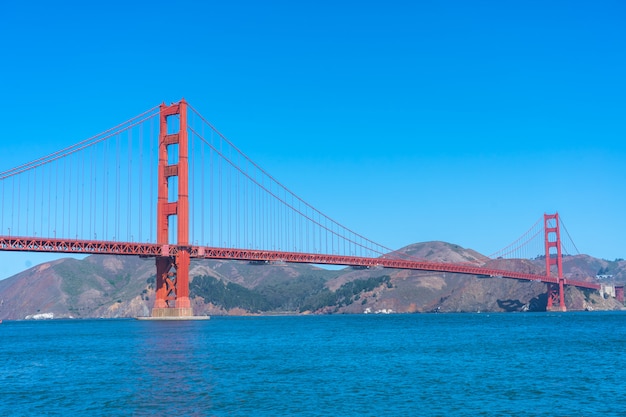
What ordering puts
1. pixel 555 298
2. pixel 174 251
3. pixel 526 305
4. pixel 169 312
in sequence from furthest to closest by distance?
pixel 526 305 → pixel 555 298 → pixel 169 312 → pixel 174 251

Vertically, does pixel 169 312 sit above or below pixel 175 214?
below

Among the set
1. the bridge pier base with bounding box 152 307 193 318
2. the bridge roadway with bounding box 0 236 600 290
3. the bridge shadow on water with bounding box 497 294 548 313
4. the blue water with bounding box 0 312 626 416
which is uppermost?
the bridge roadway with bounding box 0 236 600 290

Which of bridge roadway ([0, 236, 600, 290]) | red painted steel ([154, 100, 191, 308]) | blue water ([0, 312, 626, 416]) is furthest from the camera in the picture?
red painted steel ([154, 100, 191, 308])

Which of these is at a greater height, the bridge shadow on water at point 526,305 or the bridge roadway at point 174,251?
the bridge roadway at point 174,251

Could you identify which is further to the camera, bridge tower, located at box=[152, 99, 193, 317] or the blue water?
bridge tower, located at box=[152, 99, 193, 317]

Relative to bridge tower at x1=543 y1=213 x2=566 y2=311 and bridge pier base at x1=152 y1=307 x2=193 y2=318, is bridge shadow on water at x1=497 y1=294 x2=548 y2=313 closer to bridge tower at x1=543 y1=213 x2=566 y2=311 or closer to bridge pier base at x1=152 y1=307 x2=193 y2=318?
bridge tower at x1=543 y1=213 x2=566 y2=311

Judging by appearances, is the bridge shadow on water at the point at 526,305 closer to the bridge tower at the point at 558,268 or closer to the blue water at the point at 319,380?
the bridge tower at the point at 558,268

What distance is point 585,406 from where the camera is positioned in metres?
24.7

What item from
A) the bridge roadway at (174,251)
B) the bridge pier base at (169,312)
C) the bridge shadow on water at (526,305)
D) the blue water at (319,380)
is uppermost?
the bridge roadway at (174,251)

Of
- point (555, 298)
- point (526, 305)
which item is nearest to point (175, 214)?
point (555, 298)

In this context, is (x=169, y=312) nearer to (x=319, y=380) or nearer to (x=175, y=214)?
(x=175, y=214)

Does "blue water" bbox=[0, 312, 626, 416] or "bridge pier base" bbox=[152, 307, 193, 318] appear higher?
"bridge pier base" bbox=[152, 307, 193, 318]

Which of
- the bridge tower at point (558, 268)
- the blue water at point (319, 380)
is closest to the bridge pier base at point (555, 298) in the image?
the bridge tower at point (558, 268)

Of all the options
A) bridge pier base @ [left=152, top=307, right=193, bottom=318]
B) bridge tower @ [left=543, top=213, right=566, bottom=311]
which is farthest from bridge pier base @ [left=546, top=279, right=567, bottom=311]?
bridge pier base @ [left=152, top=307, right=193, bottom=318]
